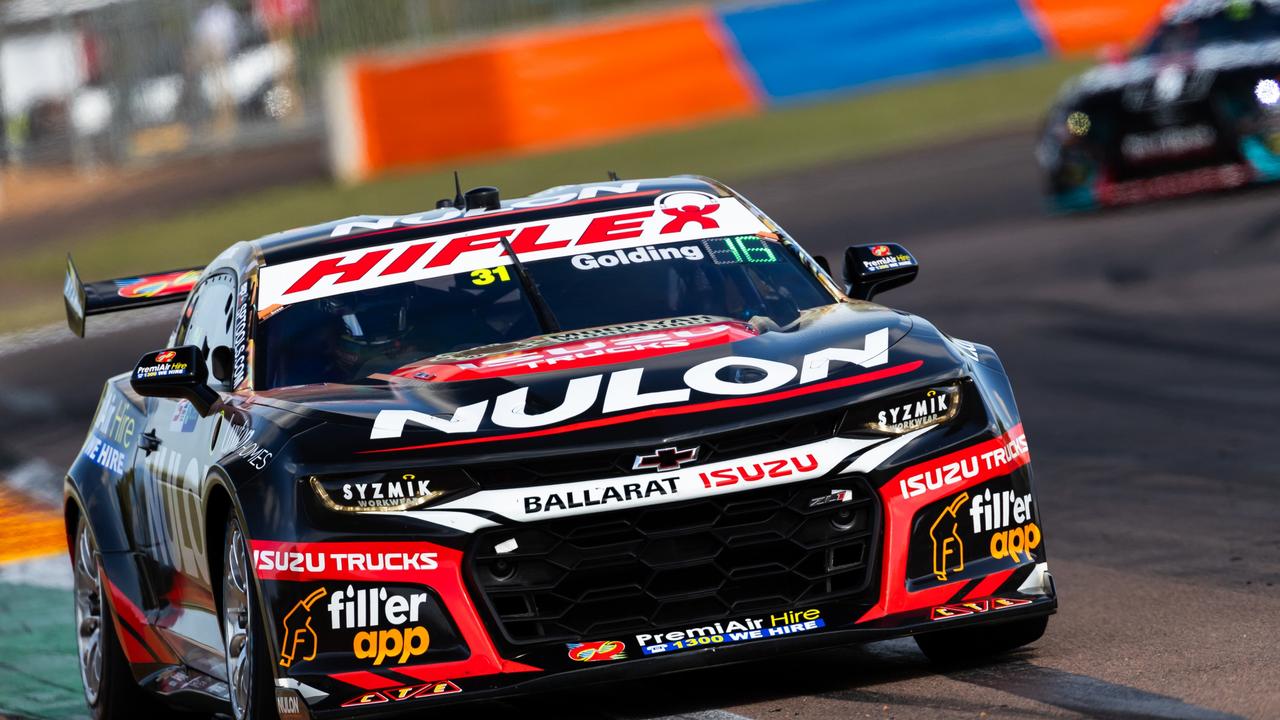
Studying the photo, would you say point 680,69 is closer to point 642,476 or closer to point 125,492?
point 125,492

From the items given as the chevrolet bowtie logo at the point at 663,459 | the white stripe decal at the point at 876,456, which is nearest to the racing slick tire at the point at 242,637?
the chevrolet bowtie logo at the point at 663,459

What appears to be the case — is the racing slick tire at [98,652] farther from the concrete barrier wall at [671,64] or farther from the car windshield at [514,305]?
the concrete barrier wall at [671,64]

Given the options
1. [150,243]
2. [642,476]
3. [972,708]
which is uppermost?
[642,476]

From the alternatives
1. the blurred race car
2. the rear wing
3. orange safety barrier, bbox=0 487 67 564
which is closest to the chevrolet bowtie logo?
the rear wing

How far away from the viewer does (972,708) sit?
5566 millimetres

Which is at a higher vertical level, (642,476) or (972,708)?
(642,476)

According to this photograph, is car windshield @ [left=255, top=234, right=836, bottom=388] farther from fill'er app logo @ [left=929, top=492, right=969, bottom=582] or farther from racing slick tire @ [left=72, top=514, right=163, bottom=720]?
racing slick tire @ [left=72, top=514, right=163, bottom=720]

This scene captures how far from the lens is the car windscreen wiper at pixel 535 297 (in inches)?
259

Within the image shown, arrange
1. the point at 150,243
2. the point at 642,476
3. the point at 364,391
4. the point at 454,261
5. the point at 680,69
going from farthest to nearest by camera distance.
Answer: the point at 680,69
the point at 150,243
the point at 454,261
the point at 364,391
the point at 642,476

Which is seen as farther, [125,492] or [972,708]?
[125,492]

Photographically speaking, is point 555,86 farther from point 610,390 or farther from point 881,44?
point 610,390

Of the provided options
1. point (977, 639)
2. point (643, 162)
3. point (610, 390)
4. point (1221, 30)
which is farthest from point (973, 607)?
point (643, 162)

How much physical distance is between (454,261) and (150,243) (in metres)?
18.1

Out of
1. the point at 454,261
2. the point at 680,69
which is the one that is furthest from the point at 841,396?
the point at 680,69
